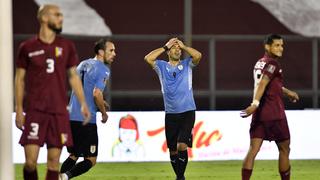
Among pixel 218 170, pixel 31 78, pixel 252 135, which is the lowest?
pixel 218 170

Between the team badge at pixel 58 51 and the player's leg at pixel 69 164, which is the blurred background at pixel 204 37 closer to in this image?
the player's leg at pixel 69 164

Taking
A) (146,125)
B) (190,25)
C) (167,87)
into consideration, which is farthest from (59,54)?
(190,25)

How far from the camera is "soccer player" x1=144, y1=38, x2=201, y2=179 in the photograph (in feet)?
41.9

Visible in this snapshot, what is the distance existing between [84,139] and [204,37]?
1245 cm

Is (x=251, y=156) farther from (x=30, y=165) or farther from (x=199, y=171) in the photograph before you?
(x=199, y=171)

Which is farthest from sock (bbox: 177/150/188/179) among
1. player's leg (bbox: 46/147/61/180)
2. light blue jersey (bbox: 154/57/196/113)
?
player's leg (bbox: 46/147/61/180)

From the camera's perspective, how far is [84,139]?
37.9 feet

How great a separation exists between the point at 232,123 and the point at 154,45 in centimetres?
635

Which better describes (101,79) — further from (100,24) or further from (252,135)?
(100,24)

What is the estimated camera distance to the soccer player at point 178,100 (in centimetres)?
1278

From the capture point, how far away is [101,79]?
11.5 m

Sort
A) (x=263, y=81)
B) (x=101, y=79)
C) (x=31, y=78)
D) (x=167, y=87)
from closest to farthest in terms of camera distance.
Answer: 1. (x=31, y=78)
2. (x=263, y=81)
3. (x=101, y=79)
4. (x=167, y=87)

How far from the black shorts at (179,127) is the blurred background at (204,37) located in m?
10.3

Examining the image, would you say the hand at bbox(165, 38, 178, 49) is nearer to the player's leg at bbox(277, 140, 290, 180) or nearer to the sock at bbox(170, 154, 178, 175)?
the sock at bbox(170, 154, 178, 175)
